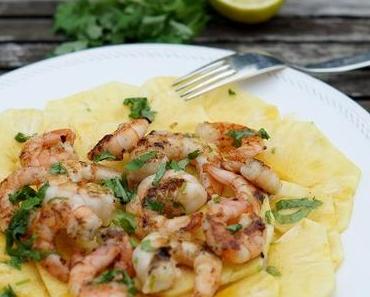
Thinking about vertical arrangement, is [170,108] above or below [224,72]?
below

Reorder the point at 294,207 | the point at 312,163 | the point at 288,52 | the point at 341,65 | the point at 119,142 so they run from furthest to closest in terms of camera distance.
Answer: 1. the point at 288,52
2. the point at 341,65
3. the point at 312,163
4. the point at 119,142
5. the point at 294,207

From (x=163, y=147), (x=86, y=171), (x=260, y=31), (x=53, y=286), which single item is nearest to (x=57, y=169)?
(x=86, y=171)

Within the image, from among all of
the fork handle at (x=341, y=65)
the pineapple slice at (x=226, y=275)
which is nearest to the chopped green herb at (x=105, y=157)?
the pineapple slice at (x=226, y=275)

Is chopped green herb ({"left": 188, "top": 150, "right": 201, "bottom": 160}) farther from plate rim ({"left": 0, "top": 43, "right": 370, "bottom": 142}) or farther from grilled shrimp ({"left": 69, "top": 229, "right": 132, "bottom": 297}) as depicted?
plate rim ({"left": 0, "top": 43, "right": 370, "bottom": 142})

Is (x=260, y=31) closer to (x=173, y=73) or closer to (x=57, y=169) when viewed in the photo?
(x=173, y=73)

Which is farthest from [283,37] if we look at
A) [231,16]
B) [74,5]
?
[74,5]

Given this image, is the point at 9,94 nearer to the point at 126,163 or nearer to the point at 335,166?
the point at 126,163

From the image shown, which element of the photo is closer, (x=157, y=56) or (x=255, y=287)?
(x=255, y=287)
